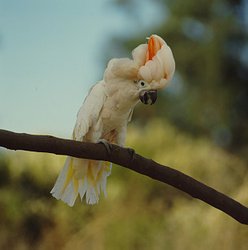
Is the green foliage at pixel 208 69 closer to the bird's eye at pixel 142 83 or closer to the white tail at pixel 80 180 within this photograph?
the white tail at pixel 80 180

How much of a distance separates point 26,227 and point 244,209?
240 centimetres

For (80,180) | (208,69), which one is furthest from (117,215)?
(208,69)

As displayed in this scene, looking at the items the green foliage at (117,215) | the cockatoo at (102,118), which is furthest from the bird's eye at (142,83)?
the green foliage at (117,215)

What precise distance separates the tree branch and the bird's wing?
23cm

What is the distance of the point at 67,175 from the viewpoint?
1076 mm

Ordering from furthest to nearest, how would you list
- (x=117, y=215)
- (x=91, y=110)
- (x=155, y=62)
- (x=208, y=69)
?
(x=208, y=69)
(x=117, y=215)
(x=91, y=110)
(x=155, y=62)

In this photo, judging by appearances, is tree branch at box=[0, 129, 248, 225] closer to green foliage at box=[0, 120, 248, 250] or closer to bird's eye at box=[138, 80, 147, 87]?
bird's eye at box=[138, 80, 147, 87]

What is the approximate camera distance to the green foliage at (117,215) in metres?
2.86

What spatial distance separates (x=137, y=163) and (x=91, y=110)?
281 mm

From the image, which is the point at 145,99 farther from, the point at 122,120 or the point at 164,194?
the point at 164,194

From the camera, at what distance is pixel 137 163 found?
0.82m

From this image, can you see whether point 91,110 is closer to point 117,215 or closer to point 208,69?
point 117,215

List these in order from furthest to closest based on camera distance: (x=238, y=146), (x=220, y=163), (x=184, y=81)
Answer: (x=184, y=81) < (x=238, y=146) < (x=220, y=163)

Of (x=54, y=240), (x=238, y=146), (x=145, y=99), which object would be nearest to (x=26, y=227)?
(x=54, y=240)
